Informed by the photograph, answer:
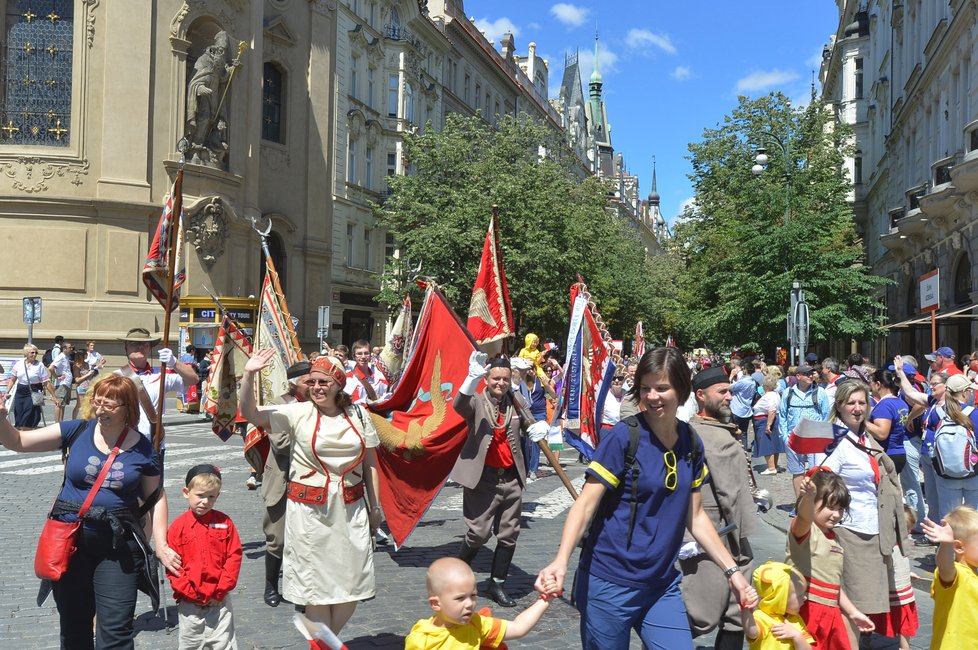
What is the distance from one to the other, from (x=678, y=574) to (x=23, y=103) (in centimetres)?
2683

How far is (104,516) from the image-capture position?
179 inches

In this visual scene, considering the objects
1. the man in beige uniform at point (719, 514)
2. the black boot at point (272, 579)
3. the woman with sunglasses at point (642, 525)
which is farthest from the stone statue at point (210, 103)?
the woman with sunglasses at point (642, 525)

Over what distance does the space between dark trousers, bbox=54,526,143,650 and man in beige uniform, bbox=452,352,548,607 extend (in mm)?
2927

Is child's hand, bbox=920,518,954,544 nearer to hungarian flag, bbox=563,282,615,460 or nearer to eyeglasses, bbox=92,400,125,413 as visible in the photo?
eyeglasses, bbox=92,400,125,413

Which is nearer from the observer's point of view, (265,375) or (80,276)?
(265,375)

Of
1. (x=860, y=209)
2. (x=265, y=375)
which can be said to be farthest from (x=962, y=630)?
(x=860, y=209)

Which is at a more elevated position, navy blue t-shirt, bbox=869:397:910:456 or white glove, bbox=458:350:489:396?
white glove, bbox=458:350:489:396

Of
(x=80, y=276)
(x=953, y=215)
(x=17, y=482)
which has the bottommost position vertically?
(x=17, y=482)

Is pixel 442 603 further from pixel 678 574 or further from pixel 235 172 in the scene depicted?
pixel 235 172

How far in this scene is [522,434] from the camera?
775cm

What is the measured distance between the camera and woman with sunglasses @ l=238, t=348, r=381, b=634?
5078 millimetres

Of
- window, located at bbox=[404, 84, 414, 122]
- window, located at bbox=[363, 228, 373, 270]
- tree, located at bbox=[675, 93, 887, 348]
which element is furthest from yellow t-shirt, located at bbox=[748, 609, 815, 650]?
window, located at bbox=[404, 84, 414, 122]

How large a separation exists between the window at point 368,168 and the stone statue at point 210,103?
12.6 meters

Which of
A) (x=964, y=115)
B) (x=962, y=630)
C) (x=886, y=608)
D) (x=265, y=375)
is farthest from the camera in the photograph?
(x=964, y=115)
